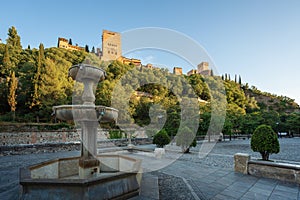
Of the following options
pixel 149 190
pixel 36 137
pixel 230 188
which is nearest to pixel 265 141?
pixel 230 188

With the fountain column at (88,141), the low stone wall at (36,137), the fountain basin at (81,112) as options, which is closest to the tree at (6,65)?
the low stone wall at (36,137)

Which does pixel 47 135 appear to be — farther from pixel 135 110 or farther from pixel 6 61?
pixel 6 61

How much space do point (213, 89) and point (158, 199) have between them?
30.5m

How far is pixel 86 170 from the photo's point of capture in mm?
4184

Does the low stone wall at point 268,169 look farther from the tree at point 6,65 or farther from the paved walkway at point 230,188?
the tree at point 6,65

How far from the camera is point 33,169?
4.00m

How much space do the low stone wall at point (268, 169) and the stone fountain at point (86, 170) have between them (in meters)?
3.73

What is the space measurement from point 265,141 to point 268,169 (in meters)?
0.97

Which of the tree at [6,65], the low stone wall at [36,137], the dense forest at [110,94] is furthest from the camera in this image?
the tree at [6,65]

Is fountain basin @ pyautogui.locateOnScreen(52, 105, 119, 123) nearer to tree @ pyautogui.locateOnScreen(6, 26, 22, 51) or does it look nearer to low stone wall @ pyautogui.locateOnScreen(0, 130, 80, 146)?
low stone wall @ pyautogui.locateOnScreen(0, 130, 80, 146)

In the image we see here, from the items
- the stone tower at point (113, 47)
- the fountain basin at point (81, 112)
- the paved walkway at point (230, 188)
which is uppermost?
the stone tower at point (113, 47)

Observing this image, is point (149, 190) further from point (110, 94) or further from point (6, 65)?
point (6, 65)

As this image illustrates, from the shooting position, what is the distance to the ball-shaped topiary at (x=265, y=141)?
566cm

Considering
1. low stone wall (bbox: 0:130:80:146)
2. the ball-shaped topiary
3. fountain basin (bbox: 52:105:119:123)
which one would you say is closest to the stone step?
fountain basin (bbox: 52:105:119:123)
